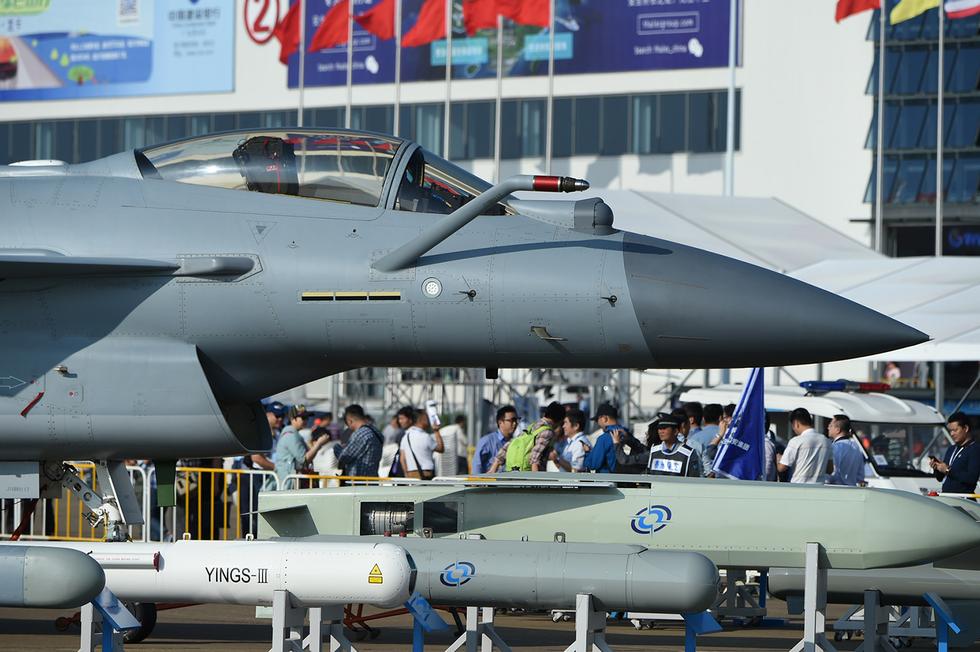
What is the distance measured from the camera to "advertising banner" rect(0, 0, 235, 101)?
5425cm

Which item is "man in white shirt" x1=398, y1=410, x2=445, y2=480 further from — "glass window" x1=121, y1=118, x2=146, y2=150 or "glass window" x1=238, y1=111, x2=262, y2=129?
"glass window" x1=121, y1=118, x2=146, y2=150

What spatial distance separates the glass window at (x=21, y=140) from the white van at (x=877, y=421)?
43.5 metres

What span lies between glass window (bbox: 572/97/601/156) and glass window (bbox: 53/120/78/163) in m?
20.9

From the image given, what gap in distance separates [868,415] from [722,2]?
99.8 ft

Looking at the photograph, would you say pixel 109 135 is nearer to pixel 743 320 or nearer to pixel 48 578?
pixel 48 578

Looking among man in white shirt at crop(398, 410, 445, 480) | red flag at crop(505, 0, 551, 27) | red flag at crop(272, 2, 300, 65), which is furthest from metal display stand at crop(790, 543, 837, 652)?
red flag at crop(272, 2, 300, 65)

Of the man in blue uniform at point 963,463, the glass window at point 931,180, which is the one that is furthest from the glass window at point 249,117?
the man in blue uniform at point 963,463

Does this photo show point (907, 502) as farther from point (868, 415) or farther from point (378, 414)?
point (378, 414)

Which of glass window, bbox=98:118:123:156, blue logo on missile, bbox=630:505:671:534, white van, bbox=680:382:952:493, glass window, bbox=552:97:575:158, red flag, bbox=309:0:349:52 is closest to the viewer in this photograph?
blue logo on missile, bbox=630:505:671:534

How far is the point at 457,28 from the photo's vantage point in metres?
46.4

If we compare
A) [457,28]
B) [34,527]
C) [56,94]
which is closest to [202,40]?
[56,94]

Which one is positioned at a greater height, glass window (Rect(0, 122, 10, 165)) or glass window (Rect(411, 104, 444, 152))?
glass window (Rect(411, 104, 444, 152))

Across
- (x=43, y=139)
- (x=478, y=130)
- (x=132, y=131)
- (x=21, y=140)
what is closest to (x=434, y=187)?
(x=478, y=130)

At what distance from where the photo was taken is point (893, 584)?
34.6 feet
